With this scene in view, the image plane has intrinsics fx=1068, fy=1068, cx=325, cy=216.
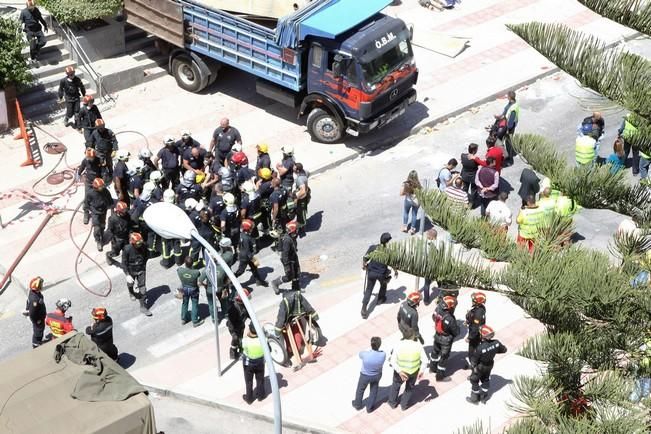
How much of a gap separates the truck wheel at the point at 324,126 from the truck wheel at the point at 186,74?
3134 mm

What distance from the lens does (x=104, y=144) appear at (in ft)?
69.1

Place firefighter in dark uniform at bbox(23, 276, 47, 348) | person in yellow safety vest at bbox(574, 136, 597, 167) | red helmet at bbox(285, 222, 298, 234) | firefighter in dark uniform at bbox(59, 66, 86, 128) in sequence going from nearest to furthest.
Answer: firefighter in dark uniform at bbox(23, 276, 47, 348)
red helmet at bbox(285, 222, 298, 234)
person in yellow safety vest at bbox(574, 136, 597, 167)
firefighter in dark uniform at bbox(59, 66, 86, 128)

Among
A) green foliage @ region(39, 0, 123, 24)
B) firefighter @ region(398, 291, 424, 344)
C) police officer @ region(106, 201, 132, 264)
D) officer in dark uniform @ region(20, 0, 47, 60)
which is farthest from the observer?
green foliage @ region(39, 0, 123, 24)

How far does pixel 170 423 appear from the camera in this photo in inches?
640

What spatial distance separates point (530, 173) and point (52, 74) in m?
11.6

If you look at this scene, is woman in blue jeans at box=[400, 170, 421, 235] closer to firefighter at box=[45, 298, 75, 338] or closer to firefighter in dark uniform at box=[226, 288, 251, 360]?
firefighter in dark uniform at box=[226, 288, 251, 360]

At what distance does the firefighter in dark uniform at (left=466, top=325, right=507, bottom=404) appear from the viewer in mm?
15539

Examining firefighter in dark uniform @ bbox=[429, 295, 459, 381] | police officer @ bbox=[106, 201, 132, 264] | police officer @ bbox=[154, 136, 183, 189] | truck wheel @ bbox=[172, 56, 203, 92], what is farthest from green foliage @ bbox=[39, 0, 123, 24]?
firefighter in dark uniform @ bbox=[429, 295, 459, 381]

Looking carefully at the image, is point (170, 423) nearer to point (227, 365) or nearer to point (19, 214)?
point (227, 365)

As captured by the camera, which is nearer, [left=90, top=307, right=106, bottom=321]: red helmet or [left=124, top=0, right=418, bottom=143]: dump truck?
[left=90, top=307, right=106, bottom=321]: red helmet

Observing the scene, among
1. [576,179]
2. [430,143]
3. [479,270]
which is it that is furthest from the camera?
[430,143]

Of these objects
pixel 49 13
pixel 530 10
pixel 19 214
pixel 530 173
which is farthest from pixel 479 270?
pixel 530 10

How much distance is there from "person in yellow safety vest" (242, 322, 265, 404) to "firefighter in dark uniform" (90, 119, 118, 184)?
669 cm

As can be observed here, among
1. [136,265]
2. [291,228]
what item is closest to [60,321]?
[136,265]
